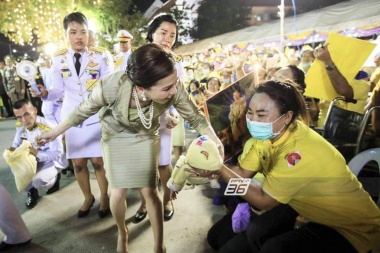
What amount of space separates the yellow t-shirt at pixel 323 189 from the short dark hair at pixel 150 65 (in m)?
0.87

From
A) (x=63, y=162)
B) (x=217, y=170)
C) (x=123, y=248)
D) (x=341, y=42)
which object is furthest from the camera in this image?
(x=63, y=162)

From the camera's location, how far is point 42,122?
12.5ft

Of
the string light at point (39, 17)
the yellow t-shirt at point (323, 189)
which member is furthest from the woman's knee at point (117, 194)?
the string light at point (39, 17)

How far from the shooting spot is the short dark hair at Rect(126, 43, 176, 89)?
1.86 m

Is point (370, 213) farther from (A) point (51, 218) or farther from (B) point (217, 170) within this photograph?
(A) point (51, 218)

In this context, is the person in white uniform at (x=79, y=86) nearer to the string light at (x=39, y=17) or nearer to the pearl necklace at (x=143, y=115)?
the pearl necklace at (x=143, y=115)

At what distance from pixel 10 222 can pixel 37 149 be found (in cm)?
112

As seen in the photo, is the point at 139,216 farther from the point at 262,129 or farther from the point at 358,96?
the point at 358,96

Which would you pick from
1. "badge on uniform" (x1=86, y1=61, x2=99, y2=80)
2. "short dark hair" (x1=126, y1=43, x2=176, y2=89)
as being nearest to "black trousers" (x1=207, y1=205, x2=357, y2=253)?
"short dark hair" (x1=126, y1=43, x2=176, y2=89)

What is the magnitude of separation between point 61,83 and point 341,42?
286cm

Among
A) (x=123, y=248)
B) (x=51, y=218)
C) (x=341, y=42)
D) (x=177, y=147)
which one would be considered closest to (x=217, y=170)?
(x=123, y=248)

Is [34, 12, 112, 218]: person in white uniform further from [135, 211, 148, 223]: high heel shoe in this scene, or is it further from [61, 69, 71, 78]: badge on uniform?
[135, 211, 148, 223]: high heel shoe

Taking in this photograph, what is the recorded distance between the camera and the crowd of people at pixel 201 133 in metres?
1.72

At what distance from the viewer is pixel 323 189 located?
1698 mm
